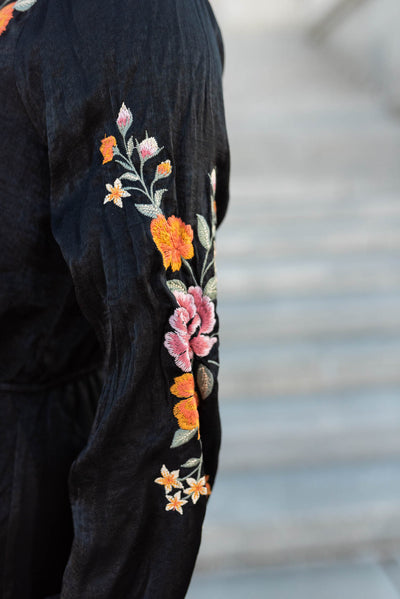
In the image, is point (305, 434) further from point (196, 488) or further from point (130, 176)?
point (130, 176)

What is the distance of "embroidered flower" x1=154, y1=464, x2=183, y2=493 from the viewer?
0.41 metres

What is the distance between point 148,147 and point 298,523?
1365 mm

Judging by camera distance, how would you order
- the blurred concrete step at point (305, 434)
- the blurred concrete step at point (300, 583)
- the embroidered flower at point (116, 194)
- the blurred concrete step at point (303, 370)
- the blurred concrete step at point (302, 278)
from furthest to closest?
the blurred concrete step at point (302, 278) → the blurred concrete step at point (303, 370) → the blurred concrete step at point (305, 434) → the blurred concrete step at point (300, 583) → the embroidered flower at point (116, 194)

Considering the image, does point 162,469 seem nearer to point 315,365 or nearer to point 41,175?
point 41,175

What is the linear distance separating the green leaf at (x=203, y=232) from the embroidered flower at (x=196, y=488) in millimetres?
194

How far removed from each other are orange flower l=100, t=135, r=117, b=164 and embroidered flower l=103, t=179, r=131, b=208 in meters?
0.02

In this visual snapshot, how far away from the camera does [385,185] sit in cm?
392

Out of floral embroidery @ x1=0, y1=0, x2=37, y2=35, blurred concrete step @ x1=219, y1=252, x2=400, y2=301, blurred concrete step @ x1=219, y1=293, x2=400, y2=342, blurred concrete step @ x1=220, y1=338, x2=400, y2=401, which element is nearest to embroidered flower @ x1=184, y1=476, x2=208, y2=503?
floral embroidery @ x1=0, y1=0, x2=37, y2=35

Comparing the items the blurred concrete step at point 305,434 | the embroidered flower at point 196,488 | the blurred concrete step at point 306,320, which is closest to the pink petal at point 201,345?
the embroidered flower at point 196,488

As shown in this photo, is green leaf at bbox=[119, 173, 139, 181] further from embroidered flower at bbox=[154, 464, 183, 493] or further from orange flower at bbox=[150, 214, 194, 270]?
embroidered flower at bbox=[154, 464, 183, 493]

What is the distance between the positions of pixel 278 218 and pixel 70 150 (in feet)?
9.08

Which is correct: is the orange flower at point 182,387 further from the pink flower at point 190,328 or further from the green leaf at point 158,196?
the green leaf at point 158,196

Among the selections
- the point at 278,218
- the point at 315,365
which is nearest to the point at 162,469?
the point at 315,365

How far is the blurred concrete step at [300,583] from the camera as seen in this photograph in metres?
1.28
